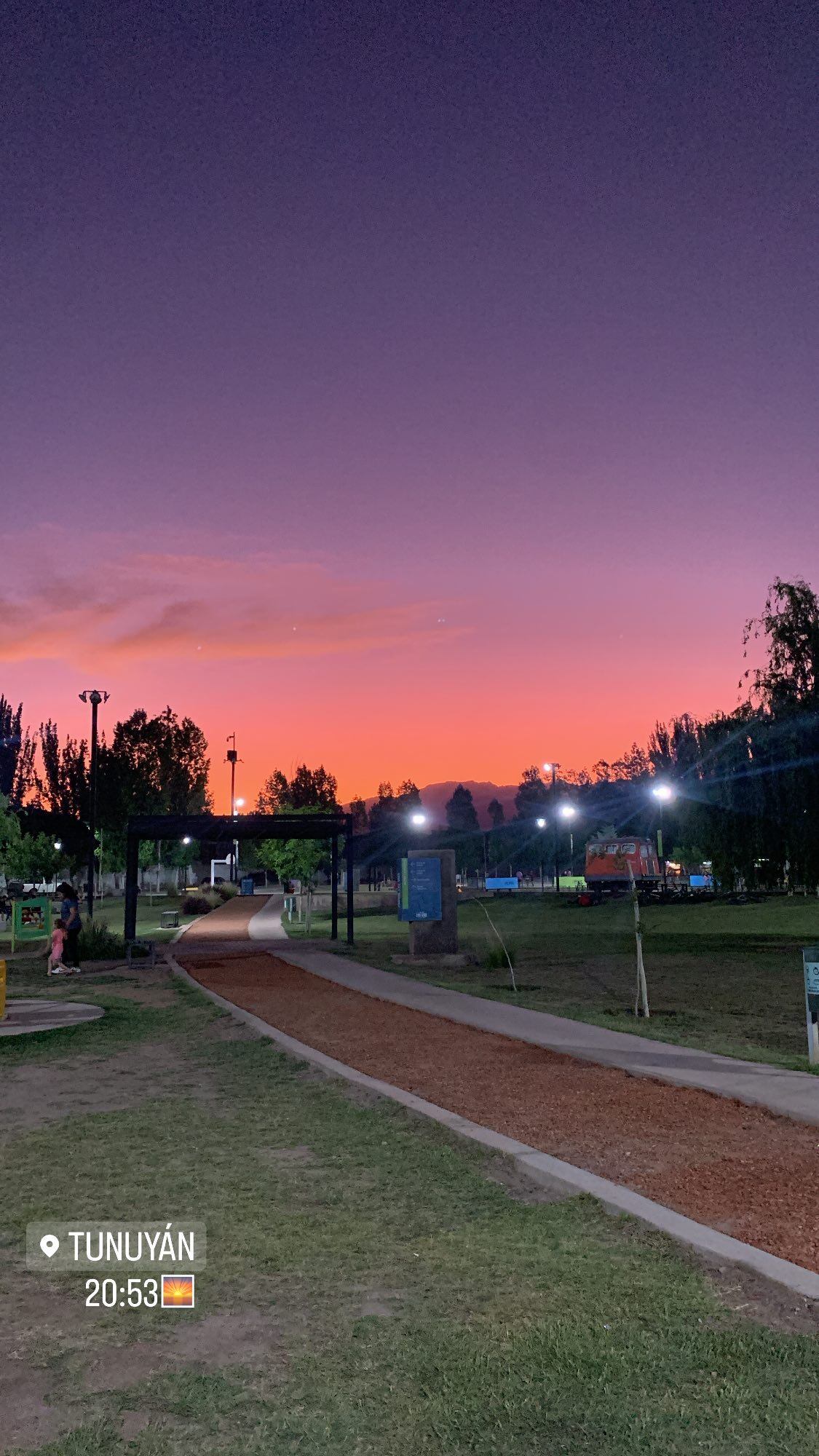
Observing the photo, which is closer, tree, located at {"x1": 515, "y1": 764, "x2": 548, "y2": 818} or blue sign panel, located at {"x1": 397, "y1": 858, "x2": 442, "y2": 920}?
blue sign panel, located at {"x1": 397, "y1": 858, "x2": 442, "y2": 920}

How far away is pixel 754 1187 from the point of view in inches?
238

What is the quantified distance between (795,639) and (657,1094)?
18.0 metres

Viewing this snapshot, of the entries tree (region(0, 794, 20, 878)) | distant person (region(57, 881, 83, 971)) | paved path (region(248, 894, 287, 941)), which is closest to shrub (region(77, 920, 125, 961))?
distant person (region(57, 881, 83, 971))

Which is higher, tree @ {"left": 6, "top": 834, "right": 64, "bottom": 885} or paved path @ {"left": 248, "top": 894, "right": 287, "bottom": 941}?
tree @ {"left": 6, "top": 834, "right": 64, "bottom": 885}

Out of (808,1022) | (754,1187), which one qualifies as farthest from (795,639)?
(754,1187)

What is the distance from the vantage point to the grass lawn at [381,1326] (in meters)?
3.44

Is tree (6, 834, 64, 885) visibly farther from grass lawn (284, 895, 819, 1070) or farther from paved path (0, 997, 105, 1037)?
paved path (0, 997, 105, 1037)

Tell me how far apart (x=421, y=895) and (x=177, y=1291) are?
17.7 metres

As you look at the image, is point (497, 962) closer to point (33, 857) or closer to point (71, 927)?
point (71, 927)

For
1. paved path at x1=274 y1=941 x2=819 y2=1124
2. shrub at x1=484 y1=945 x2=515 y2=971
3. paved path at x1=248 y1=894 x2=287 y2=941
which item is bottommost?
paved path at x1=274 y1=941 x2=819 y2=1124

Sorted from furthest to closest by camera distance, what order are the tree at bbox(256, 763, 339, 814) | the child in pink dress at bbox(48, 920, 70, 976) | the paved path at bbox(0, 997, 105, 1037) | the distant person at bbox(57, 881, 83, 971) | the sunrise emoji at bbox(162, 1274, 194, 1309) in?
the tree at bbox(256, 763, 339, 814) → the distant person at bbox(57, 881, 83, 971) → the child in pink dress at bbox(48, 920, 70, 976) → the paved path at bbox(0, 997, 105, 1037) → the sunrise emoji at bbox(162, 1274, 194, 1309)

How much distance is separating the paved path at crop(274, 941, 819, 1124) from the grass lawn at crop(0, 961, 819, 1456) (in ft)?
9.47

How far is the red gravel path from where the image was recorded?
18.8 feet

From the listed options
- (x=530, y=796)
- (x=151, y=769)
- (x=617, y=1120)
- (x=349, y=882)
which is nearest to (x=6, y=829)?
(x=349, y=882)
